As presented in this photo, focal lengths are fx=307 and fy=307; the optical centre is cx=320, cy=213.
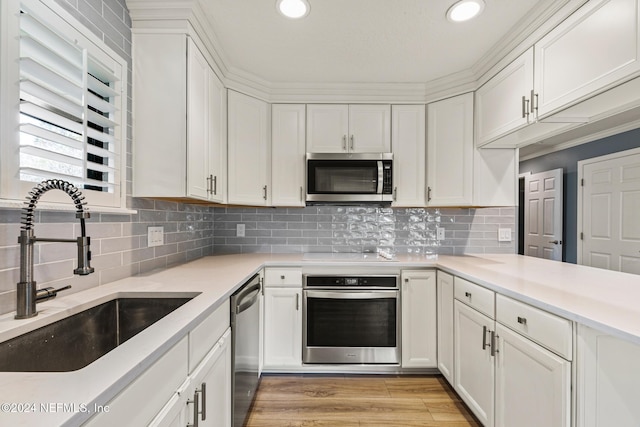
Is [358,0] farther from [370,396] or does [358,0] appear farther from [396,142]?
[370,396]

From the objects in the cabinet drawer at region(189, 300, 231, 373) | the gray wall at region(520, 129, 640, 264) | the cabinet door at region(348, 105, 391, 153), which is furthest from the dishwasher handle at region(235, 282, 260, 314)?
the gray wall at region(520, 129, 640, 264)

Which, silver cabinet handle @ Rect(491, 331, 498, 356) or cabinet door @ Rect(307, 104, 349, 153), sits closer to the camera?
silver cabinet handle @ Rect(491, 331, 498, 356)

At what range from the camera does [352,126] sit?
2.61m

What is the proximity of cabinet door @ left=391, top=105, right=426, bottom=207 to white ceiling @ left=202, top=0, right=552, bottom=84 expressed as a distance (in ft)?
0.91

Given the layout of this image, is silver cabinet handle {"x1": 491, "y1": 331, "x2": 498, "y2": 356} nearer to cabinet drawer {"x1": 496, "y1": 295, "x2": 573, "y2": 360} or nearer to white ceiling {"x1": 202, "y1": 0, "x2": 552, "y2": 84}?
cabinet drawer {"x1": 496, "y1": 295, "x2": 573, "y2": 360}

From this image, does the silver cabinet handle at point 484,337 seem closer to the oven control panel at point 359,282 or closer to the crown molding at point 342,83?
the oven control panel at point 359,282

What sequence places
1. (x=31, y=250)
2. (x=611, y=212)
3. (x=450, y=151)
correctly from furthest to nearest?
(x=611, y=212) → (x=450, y=151) → (x=31, y=250)

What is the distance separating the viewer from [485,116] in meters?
2.29

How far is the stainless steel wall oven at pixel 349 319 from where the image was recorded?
7.51 ft

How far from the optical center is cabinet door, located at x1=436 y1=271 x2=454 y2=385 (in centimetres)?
209

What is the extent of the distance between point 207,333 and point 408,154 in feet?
6.85

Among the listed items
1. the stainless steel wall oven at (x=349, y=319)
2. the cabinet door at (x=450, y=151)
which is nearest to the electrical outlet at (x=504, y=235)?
the cabinet door at (x=450, y=151)

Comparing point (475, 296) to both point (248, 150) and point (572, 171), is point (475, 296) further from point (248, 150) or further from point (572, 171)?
point (572, 171)

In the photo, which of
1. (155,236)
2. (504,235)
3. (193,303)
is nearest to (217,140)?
(155,236)
